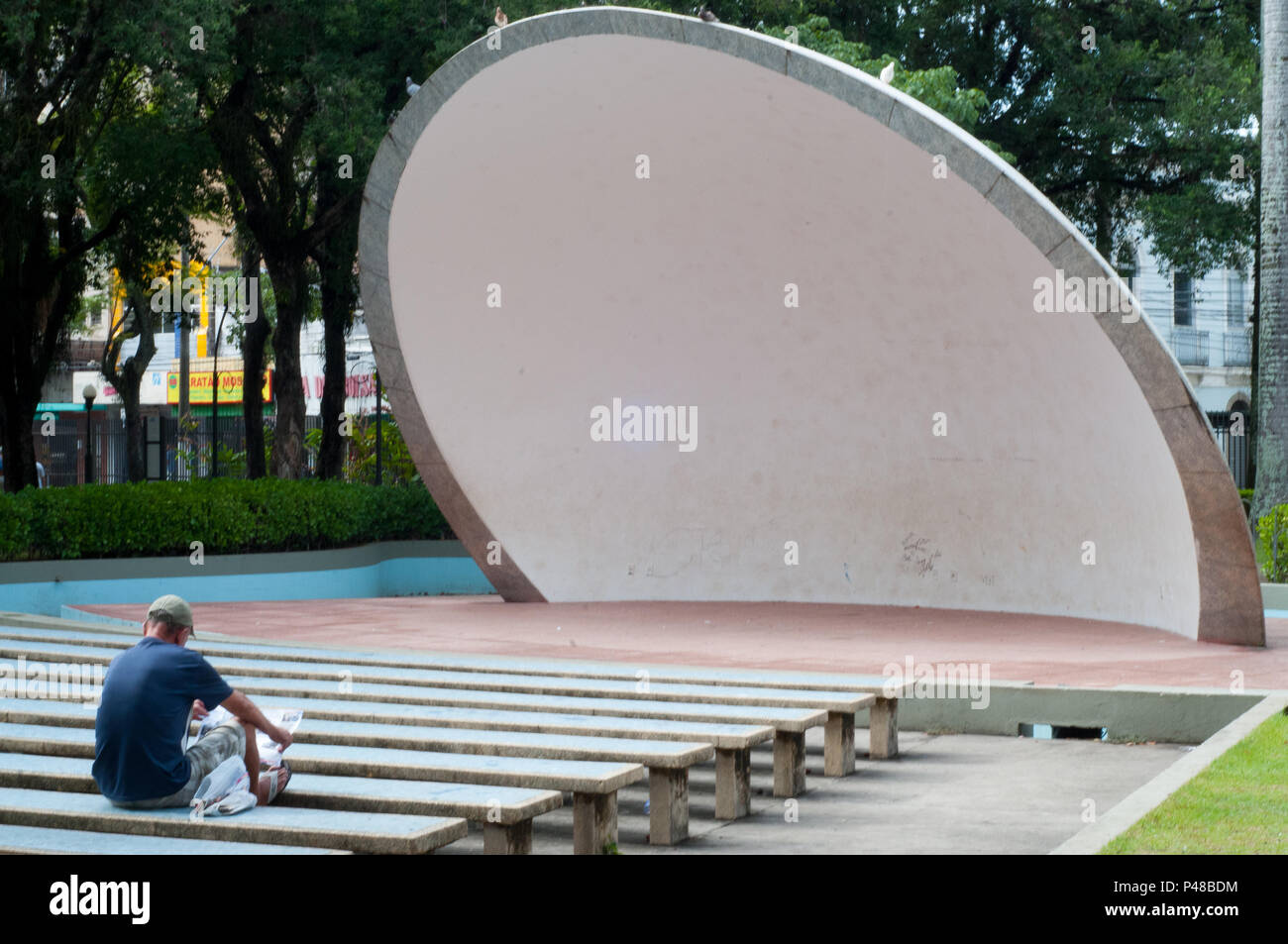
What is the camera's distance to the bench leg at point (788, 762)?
739 centimetres

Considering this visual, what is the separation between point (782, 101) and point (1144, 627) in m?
5.54

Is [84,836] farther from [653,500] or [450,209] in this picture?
[653,500]

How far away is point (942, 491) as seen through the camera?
47.1ft

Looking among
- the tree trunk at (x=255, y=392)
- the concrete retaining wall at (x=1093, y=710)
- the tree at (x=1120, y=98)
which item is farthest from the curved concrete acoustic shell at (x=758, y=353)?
the tree at (x=1120, y=98)

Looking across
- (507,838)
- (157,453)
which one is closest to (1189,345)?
(157,453)

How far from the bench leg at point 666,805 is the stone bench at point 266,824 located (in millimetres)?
1407

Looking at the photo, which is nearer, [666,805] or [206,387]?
[666,805]

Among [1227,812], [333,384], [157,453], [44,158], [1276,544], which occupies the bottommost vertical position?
[1227,812]

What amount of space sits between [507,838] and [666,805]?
112 cm

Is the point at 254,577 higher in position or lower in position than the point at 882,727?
higher

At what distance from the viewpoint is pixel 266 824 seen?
503 cm

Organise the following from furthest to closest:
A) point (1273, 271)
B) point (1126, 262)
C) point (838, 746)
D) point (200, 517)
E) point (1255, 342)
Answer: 1. point (1126, 262)
2. point (1255, 342)
3. point (200, 517)
4. point (1273, 271)
5. point (838, 746)

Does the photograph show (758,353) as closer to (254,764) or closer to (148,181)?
(148,181)

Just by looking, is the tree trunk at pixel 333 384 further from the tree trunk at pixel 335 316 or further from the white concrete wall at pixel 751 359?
the white concrete wall at pixel 751 359
